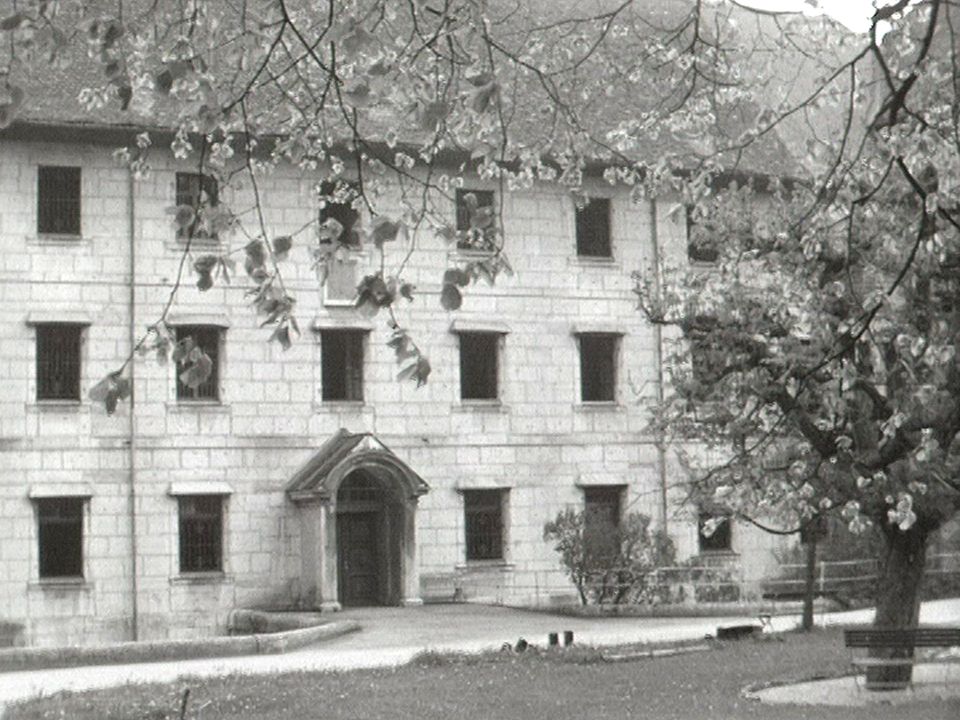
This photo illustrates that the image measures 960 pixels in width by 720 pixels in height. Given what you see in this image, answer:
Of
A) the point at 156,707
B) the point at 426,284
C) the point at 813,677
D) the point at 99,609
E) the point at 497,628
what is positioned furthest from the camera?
the point at 426,284

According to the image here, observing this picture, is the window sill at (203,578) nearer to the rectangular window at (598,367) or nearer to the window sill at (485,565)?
the window sill at (485,565)

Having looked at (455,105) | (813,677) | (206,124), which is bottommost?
(813,677)

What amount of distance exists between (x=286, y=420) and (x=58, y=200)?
242 inches

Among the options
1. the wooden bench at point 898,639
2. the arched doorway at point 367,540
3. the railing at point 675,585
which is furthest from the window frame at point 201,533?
the wooden bench at point 898,639

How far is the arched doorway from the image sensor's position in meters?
38.5

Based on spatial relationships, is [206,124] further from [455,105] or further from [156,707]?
[156,707]

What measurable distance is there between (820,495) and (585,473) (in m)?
18.7

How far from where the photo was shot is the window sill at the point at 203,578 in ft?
120

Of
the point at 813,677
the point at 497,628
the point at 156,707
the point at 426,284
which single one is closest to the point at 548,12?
the point at 426,284

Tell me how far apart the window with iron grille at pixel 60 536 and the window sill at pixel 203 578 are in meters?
1.84

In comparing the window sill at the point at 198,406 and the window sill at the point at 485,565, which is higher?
the window sill at the point at 198,406

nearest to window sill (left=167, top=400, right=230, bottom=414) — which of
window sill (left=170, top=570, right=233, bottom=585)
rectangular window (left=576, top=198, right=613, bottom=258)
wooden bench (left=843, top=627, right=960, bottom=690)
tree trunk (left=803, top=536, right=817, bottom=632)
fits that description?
window sill (left=170, top=570, right=233, bottom=585)

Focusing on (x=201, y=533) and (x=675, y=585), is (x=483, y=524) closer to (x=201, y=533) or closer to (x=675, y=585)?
(x=675, y=585)

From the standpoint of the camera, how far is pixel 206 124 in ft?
31.9
